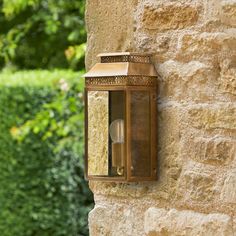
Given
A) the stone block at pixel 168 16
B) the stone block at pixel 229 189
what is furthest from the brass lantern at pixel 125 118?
the stone block at pixel 229 189

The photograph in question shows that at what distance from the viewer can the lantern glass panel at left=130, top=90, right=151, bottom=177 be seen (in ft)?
9.22

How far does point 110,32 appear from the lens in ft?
9.99

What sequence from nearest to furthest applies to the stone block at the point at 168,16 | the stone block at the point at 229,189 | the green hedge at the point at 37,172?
the stone block at the point at 229,189 → the stone block at the point at 168,16 → the green hedge at the point at 37,172

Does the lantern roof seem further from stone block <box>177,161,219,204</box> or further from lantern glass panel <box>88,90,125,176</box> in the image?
stone block <box>177,161,219,204</box>

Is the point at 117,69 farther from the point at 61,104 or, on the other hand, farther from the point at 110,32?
the point at 61,104

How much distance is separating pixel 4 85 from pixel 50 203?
1.09 metres

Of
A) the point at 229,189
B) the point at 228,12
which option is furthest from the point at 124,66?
the point at 229,189

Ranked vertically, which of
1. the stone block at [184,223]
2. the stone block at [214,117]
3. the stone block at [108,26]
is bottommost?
the stone block at [184,223]

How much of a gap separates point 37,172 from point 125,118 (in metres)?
5.25

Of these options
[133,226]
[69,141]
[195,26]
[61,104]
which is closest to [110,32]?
[195,26]

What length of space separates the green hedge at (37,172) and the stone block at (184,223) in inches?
191

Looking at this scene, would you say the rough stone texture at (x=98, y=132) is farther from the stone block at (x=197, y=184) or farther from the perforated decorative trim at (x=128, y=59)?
the stone block at (x=197, y=184)

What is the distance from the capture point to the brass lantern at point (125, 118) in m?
2.80

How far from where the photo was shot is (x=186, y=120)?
278 centimetres
